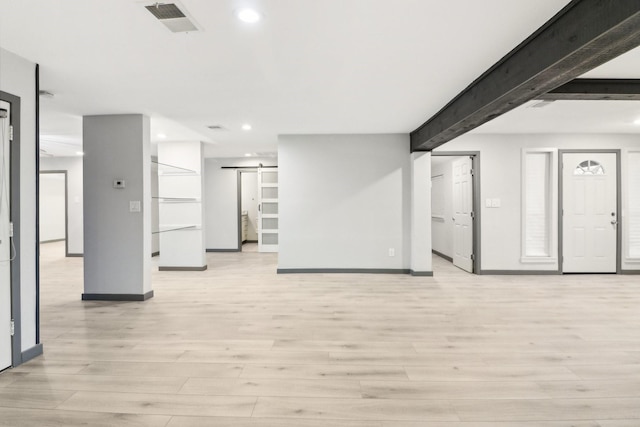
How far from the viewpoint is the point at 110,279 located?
4.37 meters

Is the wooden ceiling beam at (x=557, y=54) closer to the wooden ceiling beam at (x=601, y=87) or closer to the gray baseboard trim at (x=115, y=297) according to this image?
the wooden ceiling beam at (x=601, y=87)

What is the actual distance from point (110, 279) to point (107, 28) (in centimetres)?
316

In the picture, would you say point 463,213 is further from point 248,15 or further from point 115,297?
point 115,297

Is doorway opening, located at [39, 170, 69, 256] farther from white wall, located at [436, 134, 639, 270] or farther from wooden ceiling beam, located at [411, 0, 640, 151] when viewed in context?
wooden ceiling beam, located at [411, 0, 640, 151]

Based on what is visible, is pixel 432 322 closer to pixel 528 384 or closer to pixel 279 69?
pixel 528 384

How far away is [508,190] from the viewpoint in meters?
5.76

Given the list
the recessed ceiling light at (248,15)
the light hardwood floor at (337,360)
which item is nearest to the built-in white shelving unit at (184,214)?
the light hardwood floor at (337,360)

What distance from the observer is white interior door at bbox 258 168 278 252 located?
328 inches

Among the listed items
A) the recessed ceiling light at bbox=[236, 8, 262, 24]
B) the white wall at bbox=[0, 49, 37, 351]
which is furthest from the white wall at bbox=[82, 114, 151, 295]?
the recessed ceiling light at bbox=[236, 8, 262, 24]

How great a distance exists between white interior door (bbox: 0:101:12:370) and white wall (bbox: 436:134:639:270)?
5.89 metres

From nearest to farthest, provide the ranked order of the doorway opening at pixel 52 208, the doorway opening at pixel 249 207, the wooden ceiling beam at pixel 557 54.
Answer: the wooden ceiling beam at pixel 557 54
the doorway opening at pixel 249 207
the doorway opening at pixel 52 208

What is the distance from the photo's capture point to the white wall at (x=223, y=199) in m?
8.52

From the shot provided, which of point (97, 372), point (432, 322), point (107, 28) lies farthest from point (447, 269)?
point (107, 28)

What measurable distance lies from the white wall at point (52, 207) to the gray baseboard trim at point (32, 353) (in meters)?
9.74
